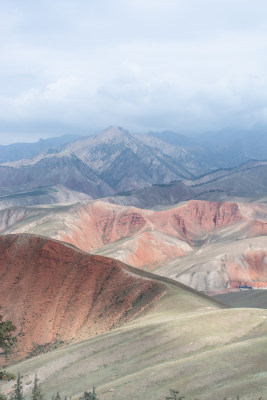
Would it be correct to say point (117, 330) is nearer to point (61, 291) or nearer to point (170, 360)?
point (170, 360)

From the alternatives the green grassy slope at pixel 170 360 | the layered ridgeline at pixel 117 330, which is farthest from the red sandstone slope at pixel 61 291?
the green grassy slope at pixel 170 360

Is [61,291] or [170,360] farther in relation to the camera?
[61,291]

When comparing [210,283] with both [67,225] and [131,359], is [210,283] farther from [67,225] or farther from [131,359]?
[131,359]

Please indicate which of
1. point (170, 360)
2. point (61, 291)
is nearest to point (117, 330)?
point (170, 360)

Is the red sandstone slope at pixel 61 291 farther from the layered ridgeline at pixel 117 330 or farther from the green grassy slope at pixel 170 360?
the green grassy slope at pixel 170 360

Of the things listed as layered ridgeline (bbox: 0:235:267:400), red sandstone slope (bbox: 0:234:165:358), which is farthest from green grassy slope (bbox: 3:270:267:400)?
red sandstone slope (bbox: 0:234:165:358)

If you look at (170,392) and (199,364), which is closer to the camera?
(170,392)

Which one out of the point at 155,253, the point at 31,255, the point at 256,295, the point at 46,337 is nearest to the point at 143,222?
the point at 155,253
